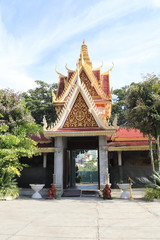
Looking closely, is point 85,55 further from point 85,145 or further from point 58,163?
point 58,163

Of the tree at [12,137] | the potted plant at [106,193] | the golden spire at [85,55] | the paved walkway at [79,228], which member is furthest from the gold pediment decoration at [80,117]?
the golden spire at [85,55]

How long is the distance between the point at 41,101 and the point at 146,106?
62.0 ft

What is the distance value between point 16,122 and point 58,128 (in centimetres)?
208

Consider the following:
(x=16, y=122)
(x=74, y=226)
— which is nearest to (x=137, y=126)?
(x=16, y=122)

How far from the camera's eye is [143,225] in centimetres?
430

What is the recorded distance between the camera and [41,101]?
26.4 meters

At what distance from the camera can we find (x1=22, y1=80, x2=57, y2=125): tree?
24847 mm

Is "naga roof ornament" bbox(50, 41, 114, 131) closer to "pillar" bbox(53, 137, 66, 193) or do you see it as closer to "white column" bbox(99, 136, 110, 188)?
"pillar" bbox(53, 137, 66, 193)

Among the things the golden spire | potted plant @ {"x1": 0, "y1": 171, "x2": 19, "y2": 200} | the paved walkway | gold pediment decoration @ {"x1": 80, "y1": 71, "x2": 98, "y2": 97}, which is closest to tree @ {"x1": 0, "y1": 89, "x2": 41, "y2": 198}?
potted plant @ {"x1": 0, "y1": 171, "x2": 19, "y2": 200}

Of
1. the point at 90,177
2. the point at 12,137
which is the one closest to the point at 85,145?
the point at 12,137

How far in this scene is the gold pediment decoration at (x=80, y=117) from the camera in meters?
10.6

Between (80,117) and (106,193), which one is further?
(80,117)

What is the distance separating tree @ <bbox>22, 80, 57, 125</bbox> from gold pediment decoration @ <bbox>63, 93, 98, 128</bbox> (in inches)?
549

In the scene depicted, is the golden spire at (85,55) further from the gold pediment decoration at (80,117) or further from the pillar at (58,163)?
the pillar at (58,163)
